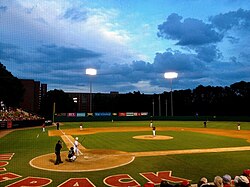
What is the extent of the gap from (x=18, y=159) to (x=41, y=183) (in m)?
7.47

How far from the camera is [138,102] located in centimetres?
12238

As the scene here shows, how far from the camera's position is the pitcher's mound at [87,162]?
15938 millimetres

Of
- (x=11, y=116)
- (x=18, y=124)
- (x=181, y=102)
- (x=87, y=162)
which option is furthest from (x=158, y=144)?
(x=181, y=102)

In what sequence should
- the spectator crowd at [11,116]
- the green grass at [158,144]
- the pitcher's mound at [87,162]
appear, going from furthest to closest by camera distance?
1. the spectator crowd at [11,116]
2. the green grass at [158,144]
3. the pitcher's mound at [87,162]

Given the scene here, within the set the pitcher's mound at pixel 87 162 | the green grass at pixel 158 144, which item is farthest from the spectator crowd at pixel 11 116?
the pitcher's mound at pixel 87 162

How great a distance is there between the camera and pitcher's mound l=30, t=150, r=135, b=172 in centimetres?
1594

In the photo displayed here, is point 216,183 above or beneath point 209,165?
above

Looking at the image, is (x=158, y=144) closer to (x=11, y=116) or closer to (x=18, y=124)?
(x=18, y=124)

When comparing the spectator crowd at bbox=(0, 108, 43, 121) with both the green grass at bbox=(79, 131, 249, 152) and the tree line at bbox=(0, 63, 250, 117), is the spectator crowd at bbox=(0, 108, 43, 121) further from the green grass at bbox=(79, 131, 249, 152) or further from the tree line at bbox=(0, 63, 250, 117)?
the tree line at bbox=(0, 63, 250, 117)

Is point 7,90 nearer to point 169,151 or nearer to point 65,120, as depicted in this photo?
point 65,120

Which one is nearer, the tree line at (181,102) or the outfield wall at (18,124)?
the outfield wall at (18,124)

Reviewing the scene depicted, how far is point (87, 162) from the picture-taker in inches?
697

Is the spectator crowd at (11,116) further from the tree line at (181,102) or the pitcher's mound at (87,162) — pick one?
the pitcher's mound at (87,162)

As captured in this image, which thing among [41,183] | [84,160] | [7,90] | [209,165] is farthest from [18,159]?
[7,90]
